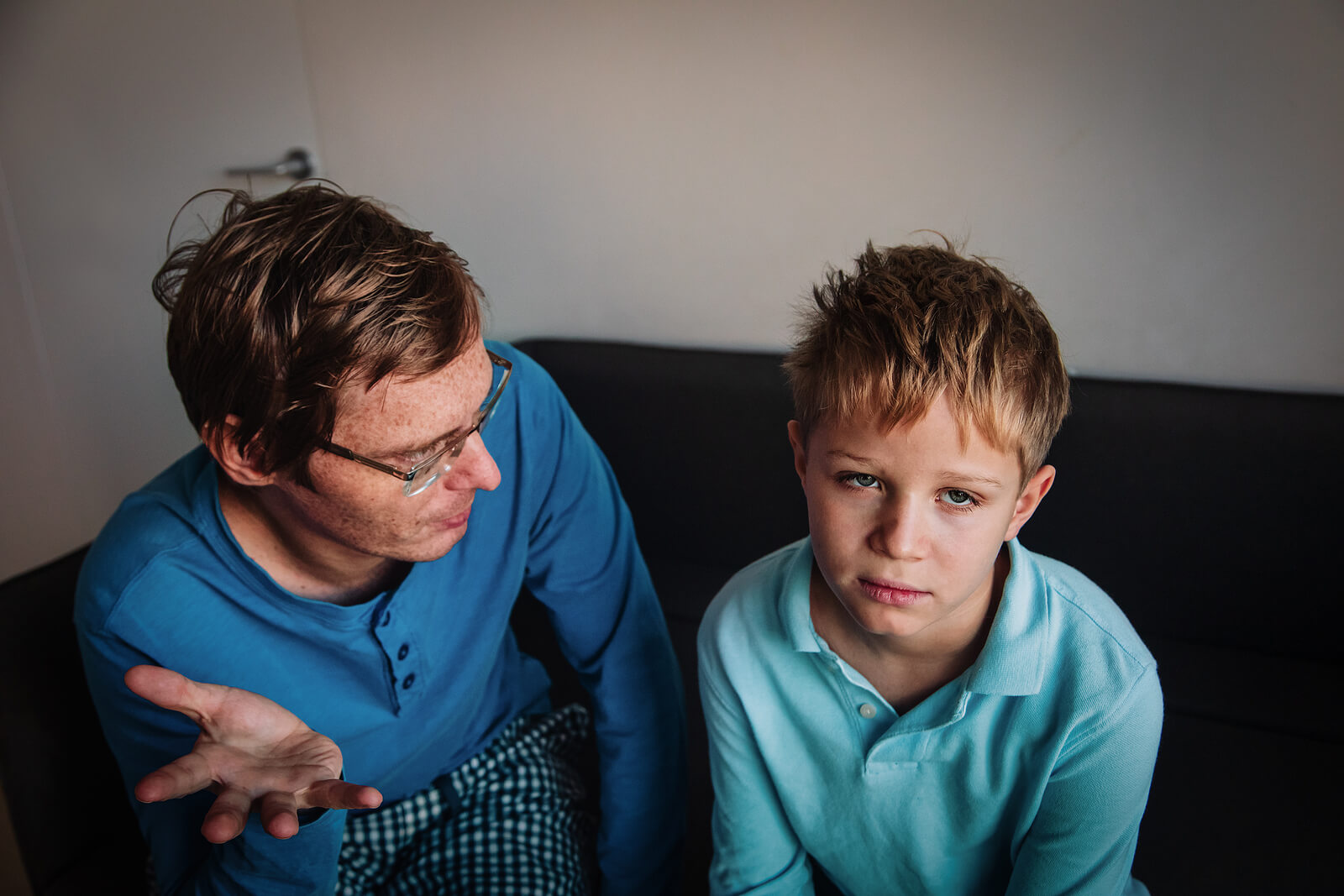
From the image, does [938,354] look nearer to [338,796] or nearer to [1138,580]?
[338,796]

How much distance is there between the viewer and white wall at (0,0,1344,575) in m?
1.46

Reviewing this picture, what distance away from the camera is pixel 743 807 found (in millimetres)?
1004

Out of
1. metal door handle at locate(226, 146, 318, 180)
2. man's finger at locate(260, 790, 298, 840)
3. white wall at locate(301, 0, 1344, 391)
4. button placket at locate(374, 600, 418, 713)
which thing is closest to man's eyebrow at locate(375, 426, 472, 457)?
button placket at locate(374, 600, 418, 713)

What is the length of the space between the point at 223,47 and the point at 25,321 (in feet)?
2.59

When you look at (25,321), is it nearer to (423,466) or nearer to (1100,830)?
(423,466)

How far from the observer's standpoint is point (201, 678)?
0.96 m

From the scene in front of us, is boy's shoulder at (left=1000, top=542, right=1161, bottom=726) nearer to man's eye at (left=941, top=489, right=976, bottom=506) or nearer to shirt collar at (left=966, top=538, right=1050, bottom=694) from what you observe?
shirt collar at (left=966, top=538, right=1050, bottom=694)

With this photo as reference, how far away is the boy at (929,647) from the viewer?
0.81m

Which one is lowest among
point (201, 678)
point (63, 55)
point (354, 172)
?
point (201, 678)

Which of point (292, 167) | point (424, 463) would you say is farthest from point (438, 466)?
point (292, 167)

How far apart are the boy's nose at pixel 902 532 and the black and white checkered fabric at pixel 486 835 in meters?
0.66

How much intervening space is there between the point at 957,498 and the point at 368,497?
599 millimetres

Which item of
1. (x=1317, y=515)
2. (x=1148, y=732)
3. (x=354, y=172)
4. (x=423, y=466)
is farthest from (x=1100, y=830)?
(x=354, y=172)

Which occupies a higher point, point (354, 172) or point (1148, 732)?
point (354, 172)
